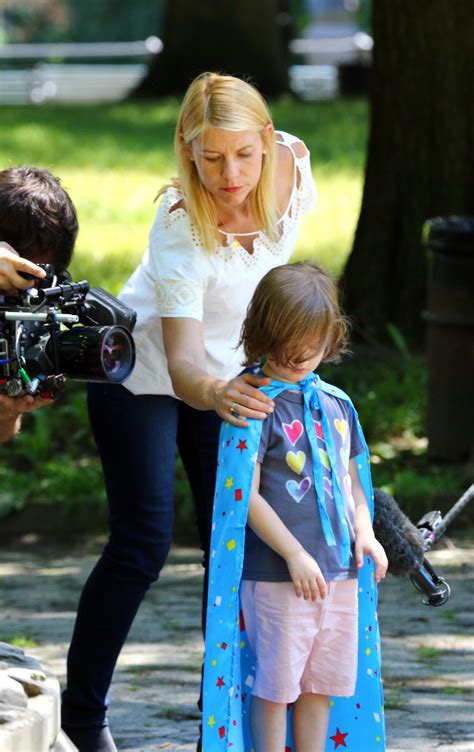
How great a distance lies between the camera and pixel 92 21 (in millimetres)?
53781

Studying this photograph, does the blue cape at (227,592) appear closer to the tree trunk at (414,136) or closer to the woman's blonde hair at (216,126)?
the woman's blonde hair at (216,126)

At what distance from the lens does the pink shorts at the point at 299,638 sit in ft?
11.2

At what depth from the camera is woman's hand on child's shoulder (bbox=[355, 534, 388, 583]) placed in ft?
11.4

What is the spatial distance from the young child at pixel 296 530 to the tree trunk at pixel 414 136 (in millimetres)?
5028

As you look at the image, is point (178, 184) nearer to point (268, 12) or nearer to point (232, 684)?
point (232, 684)

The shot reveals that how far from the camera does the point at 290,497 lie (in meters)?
3.45

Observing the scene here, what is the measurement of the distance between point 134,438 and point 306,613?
2.55 feet

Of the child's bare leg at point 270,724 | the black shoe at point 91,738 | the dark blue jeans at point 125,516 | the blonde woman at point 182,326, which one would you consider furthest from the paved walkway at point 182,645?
the child's bare leg at point 270,724

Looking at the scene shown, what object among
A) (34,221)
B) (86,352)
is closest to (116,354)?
(86,352)

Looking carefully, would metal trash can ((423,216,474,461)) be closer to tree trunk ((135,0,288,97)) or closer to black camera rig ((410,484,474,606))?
black camera rig ((410,484,474,606))

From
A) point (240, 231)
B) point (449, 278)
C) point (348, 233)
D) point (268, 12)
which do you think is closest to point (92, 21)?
point (268, 12)

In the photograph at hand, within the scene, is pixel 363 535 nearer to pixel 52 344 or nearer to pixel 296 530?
pixel 296 530

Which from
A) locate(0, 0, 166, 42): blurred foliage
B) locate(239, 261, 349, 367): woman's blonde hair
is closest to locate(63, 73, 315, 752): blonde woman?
locate(239, 261, 349, 367): woman's blonde hair

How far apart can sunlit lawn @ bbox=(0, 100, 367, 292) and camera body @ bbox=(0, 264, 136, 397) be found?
6072 mm
